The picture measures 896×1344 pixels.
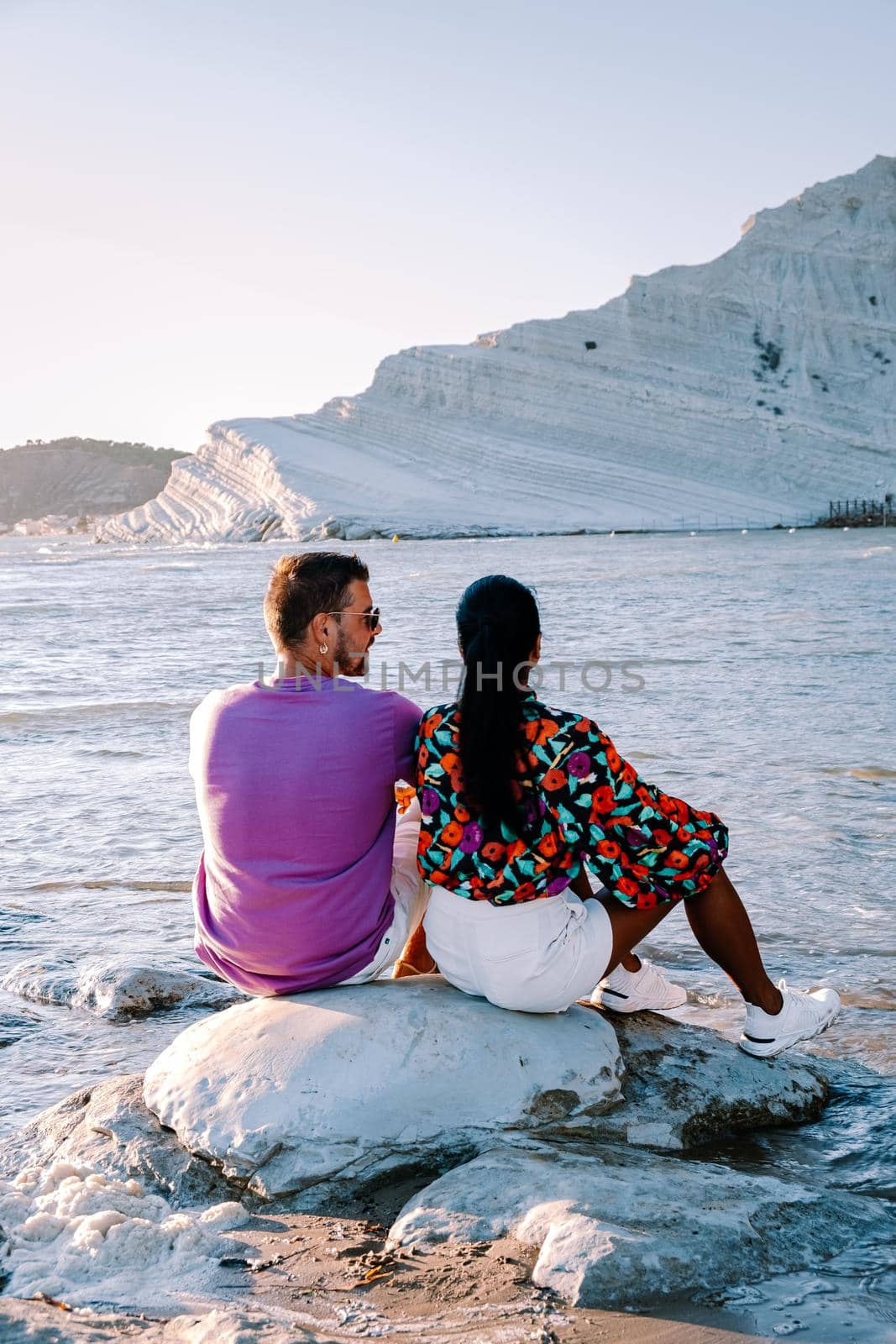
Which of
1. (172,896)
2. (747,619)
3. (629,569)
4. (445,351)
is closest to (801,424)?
(445,351)

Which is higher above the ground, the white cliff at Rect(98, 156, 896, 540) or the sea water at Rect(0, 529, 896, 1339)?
the white cliff at Rect(98, 156, 896, 540)

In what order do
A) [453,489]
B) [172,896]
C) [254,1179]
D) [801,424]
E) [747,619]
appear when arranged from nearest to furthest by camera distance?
[254,1179]
[172,896]
[747,619]
[453,489]
[801,424]

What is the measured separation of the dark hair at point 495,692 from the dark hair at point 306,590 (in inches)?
9.4

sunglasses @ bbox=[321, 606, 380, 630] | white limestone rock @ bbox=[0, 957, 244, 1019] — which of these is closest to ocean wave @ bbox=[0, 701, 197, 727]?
white limestone rock @ bbox=[0, 957, 244, 1019]

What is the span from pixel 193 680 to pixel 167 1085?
755 cm

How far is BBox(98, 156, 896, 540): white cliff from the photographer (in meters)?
50.9

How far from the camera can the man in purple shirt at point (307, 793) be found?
2.33 metres

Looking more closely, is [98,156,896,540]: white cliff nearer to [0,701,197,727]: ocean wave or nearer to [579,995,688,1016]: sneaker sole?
[0,701,197,727]: ocean wave

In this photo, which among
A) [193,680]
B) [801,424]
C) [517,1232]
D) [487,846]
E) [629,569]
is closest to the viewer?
[517,1232]

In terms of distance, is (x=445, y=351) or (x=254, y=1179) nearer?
(x=254, y=1179)

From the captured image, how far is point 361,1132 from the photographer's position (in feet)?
7.13

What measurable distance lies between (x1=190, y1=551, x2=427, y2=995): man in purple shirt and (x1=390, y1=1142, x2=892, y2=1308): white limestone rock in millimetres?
520

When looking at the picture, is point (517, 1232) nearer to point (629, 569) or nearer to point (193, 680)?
point (193, 680)

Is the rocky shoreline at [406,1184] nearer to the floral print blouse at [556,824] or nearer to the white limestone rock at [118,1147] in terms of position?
the white limestone rock at [118,1147]
